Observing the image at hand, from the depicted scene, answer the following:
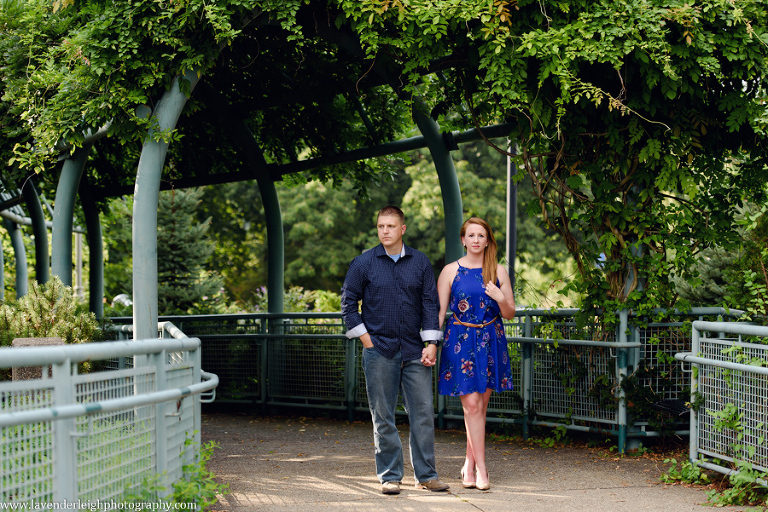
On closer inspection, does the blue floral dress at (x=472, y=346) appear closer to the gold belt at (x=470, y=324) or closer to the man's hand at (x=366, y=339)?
the gold belt at (x=470, y=324)

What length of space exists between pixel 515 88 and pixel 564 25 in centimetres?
58

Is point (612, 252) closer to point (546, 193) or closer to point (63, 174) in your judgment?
point (546, 193)

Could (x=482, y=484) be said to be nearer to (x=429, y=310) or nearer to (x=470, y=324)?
(x=470, y=324)

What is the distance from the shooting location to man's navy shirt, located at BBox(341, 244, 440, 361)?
529 cm

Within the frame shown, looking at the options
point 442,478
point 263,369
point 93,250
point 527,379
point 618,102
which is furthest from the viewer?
point 93,250

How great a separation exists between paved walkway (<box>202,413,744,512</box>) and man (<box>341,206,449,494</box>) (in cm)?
31

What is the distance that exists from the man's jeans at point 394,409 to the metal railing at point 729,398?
1910 millimetres

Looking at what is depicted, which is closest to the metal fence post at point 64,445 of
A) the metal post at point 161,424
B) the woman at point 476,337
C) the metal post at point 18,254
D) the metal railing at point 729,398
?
the metal post at point 161,424

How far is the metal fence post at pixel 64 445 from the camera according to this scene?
11.1 ft

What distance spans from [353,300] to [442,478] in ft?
5.08

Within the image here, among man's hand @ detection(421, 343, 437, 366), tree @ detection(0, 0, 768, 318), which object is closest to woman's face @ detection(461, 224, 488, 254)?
man's hand @ detection(421, 343, 437, 366)

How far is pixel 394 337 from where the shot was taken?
5293 mm

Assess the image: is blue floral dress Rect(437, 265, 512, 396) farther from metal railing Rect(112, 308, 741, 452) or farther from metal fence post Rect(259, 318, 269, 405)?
metal fence post Rect(259, 318, 269, 405)

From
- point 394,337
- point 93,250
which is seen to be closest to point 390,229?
point 394,337
